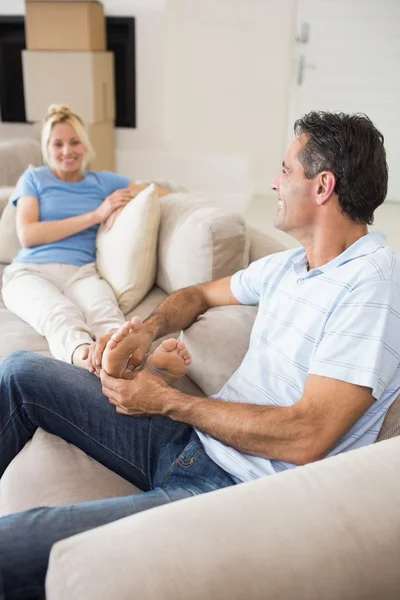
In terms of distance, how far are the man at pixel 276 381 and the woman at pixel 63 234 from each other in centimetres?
59

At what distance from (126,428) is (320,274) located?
511 millimetres

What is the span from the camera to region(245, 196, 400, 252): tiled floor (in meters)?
4.09

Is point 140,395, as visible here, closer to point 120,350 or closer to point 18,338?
point 120,350

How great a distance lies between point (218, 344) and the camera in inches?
59.6

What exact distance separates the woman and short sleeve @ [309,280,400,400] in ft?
3.25

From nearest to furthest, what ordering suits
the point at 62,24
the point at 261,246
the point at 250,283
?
the point at 250,283, the point at 261,246, the point at 62,24

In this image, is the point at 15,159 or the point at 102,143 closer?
the point at 15,159

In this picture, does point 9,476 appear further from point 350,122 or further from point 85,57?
point 85,57

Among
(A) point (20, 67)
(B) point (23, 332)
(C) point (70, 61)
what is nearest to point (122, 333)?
(B) point (23, 332)

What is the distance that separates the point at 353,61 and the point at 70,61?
2162mm

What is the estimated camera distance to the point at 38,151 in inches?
124

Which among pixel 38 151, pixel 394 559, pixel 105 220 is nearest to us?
pixel 394 559

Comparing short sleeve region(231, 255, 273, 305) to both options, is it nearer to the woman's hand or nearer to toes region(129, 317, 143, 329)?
toes region(129, 317, 143, 329)

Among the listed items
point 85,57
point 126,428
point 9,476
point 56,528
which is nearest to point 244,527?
point 56,528
